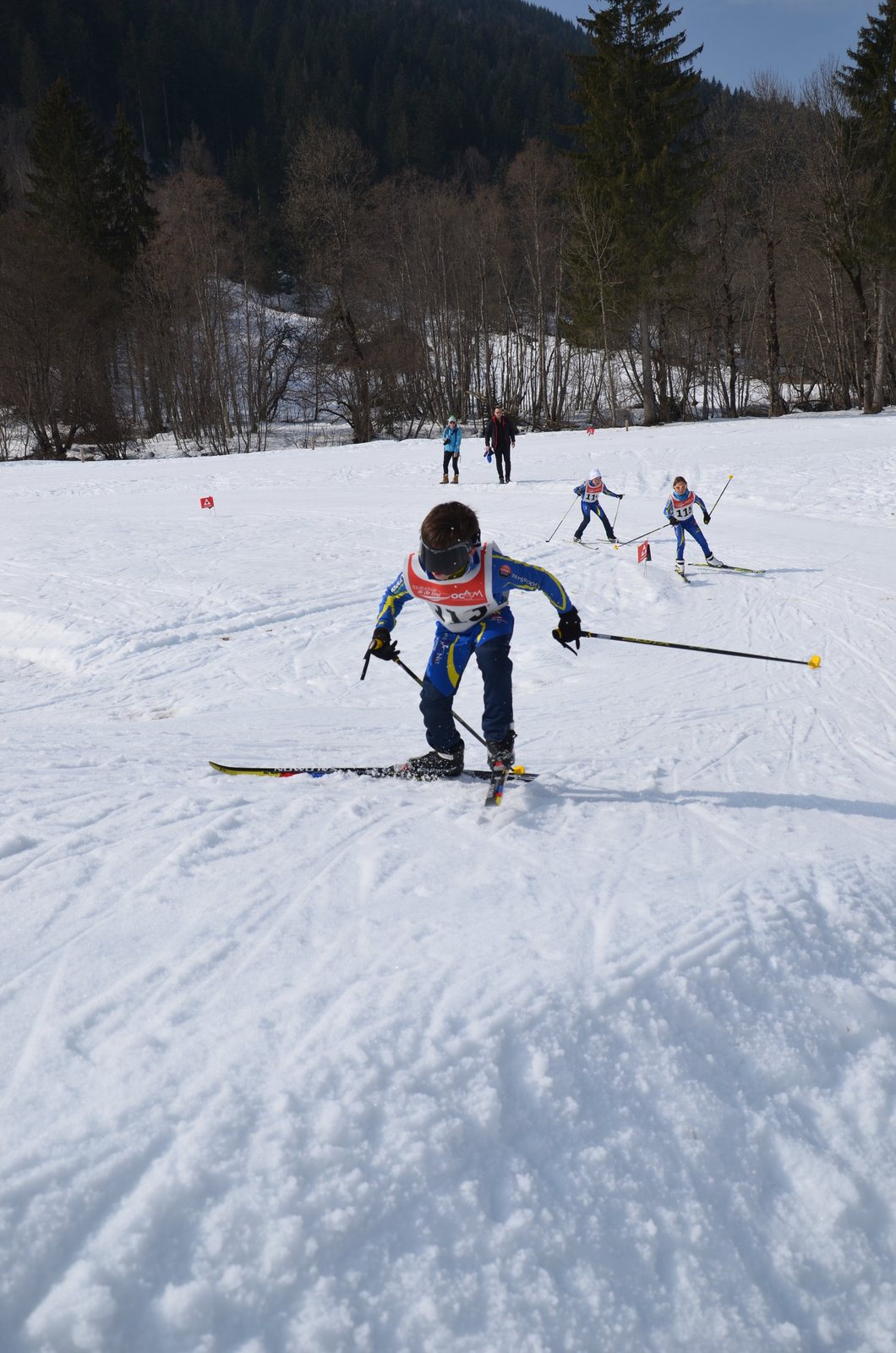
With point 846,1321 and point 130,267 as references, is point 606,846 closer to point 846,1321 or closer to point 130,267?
point 846,1321

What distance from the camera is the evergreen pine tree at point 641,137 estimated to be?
28.0 meters

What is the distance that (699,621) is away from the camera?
29.3 ft

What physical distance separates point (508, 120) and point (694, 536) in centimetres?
7698

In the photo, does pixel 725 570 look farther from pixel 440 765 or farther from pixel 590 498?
pixel 440 765

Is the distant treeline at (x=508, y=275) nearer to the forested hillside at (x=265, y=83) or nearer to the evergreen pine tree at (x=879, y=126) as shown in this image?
the evergreen pine tree at (x=879, y=126)

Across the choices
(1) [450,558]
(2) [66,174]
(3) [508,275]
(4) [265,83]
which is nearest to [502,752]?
(1) [450,558]

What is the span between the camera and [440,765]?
15.2 ft

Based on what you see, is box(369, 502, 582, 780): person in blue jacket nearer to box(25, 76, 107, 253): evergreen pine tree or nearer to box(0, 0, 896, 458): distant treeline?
box(0, 0, 896, 458): distant treeline

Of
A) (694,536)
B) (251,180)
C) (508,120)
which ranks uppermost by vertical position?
(508,120)

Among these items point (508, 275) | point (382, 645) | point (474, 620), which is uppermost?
point (508, 275)

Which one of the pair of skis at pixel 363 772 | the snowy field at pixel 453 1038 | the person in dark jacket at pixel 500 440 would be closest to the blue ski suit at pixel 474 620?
the pair of skis at pixel 363 772

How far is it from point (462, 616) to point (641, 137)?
3133cm

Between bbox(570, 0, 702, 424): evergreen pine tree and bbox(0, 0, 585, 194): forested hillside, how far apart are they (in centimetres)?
3934

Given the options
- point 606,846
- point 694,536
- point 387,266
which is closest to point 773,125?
point 387,266
